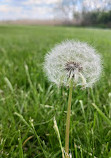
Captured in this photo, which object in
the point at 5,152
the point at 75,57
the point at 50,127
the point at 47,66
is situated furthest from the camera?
the point at 50,127

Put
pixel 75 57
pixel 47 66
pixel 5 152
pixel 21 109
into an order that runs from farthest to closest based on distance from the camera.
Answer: pixel 21 109 < pixel 5 152 < pixel 47 66 < pixel 75 57

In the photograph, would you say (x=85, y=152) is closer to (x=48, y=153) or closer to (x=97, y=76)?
(x=48, y=153)

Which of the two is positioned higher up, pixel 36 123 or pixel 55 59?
pixel 55 59

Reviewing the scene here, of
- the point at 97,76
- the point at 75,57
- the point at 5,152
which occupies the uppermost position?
the point at 75,57

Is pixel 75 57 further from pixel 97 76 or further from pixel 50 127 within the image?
Result: pixel 50 127

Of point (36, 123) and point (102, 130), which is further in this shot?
point (36, 123)


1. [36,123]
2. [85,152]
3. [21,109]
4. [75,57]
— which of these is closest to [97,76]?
[75,57]
